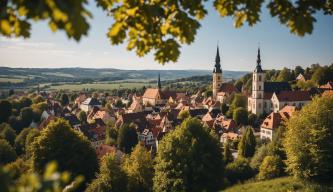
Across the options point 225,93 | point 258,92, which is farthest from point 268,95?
point 225,93

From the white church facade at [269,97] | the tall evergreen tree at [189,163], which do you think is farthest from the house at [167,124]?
the tall evergreen tree at [189,163]

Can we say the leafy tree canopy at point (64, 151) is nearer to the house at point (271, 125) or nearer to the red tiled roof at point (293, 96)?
the house at point (271, 125)

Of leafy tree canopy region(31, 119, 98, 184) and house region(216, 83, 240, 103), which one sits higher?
house region(216, 83, 240, 103)

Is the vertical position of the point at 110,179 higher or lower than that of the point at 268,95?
lower

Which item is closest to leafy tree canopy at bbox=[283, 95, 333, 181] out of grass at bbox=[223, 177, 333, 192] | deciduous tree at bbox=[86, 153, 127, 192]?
grass at bbox=[223, 177, 333, 192]

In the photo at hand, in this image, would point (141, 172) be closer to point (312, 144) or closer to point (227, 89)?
point (312, 144)

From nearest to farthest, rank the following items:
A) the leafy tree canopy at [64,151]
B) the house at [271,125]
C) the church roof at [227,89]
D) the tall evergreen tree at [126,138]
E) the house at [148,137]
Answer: the leafy tree canopy at [64,151] → the house at [271,125] → the tall evergreen tree at [126,138] → the house at [148,137] → the church roof at [227,89]

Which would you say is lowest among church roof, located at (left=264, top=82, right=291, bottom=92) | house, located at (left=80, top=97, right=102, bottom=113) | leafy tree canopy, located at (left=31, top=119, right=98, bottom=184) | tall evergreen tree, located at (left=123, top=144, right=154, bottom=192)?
house, located at (left=80, top=97, right=102, bottom=113)

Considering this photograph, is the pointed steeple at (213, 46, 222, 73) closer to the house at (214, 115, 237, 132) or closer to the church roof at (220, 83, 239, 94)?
the church roof at (220, 83, 239, 94)
